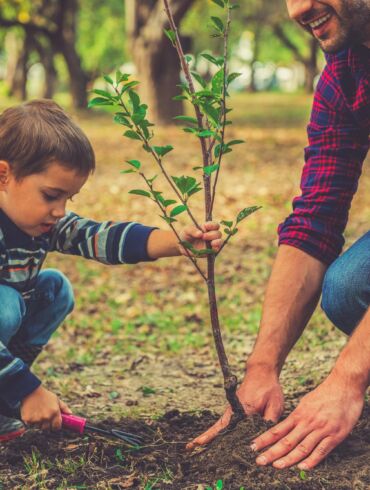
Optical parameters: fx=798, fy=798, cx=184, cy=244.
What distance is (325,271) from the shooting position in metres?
3.11

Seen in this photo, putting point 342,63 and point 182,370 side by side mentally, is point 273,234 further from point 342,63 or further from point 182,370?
point 342,63

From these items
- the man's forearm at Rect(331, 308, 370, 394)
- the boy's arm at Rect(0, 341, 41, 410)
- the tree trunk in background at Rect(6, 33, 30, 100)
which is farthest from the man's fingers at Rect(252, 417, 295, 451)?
the tree trunk in background at Rect(6, 33, 30, 100)

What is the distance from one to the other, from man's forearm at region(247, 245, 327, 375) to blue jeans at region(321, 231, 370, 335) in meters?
0.08

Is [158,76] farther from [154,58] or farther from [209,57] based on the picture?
[209,57]

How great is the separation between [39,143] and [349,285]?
1.23m

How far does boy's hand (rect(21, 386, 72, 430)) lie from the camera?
8.63 ft

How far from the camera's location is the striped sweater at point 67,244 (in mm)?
2957

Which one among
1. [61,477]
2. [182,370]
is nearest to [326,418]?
[61,477]

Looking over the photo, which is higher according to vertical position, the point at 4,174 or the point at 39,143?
the point at 39,143

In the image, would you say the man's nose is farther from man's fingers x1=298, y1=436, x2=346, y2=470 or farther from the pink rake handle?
the pink rake handle

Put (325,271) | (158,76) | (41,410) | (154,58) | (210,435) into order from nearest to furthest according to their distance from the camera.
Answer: (41,410)
(210,435)
(325,271)
(154,58)
(158,76)

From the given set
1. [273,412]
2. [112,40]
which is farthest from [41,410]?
[112,40]

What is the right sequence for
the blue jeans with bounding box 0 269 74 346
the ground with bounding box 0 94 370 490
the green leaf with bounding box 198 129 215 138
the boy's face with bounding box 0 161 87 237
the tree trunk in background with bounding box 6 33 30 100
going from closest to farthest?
the green leaf with bounding box 198 129 215 138, the ground with bounding box 0 94 370 490, the boy's face with bounding box 0 161 87 237, the blue jeans with bounding box 0 269 74 346, the tree trunk in background with bounding box 6 33 30 100

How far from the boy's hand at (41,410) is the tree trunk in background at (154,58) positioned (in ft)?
36.9
